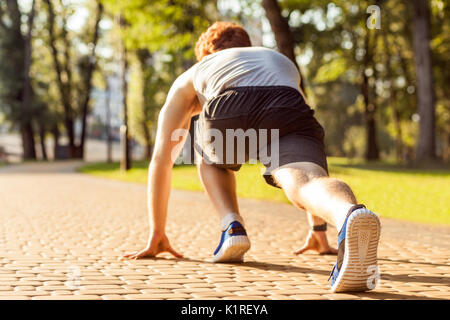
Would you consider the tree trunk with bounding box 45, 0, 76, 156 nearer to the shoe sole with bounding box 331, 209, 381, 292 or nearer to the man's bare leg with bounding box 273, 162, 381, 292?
the man's bare leg with bounding box 273, 162, 381, 292

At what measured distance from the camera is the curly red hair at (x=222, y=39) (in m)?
4.42

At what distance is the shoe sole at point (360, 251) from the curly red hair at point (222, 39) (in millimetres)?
1756

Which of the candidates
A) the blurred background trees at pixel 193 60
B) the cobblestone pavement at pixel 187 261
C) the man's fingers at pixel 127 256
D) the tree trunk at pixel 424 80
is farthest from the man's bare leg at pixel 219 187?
the tree trunk at pixel 424 80

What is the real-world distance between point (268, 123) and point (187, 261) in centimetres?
142

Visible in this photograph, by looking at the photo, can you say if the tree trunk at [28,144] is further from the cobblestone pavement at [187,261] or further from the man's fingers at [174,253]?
the man's fingers at [174,253]

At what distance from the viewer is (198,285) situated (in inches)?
148

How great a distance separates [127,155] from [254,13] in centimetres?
808

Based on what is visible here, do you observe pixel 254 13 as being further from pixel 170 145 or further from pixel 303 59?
pixel 170 145

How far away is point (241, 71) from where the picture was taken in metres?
3.93

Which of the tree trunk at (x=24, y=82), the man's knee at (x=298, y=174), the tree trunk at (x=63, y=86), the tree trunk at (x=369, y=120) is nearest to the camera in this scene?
the man's knee at (x=298, y=174)

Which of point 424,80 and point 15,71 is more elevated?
Result: point 15,71

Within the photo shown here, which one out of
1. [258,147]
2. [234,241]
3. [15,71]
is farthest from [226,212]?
[15,71]

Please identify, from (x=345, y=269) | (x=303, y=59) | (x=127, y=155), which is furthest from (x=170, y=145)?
(x=303, y=59)

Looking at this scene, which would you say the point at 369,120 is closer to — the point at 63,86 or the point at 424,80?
the point at 424,80
